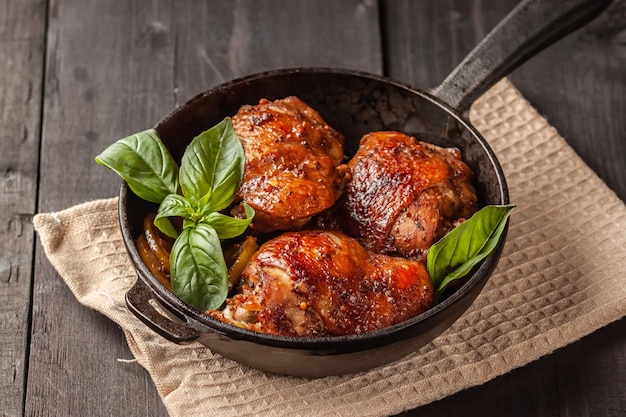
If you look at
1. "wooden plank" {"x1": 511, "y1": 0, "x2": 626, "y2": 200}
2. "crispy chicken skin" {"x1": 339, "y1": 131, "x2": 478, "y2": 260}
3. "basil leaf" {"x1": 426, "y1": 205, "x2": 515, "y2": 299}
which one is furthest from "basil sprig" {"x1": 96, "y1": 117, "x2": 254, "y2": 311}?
"wooden plank" {"x1": 511, "y1": 0, "x2": 626, "y2": 200}

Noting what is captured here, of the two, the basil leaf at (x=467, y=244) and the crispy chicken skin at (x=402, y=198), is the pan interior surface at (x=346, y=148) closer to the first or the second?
the basil leaf at (x=467, y=244)

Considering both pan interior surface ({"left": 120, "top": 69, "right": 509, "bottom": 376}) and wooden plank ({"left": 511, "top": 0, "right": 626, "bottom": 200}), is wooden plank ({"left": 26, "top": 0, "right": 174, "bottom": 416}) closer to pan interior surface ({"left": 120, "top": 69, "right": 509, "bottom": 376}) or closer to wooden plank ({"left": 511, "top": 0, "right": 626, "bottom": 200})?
pan interior surface ({"left": 120, "top": 69, "right": 509, "bottom": 376})

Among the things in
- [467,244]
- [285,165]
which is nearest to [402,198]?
[467,244]

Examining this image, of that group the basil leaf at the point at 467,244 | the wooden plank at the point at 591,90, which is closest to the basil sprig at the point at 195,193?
the basil leaf at the point at 467,244

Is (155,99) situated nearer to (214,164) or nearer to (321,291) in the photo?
(214,164)

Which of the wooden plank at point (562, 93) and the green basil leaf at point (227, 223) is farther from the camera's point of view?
the wooden plank at point (562, 93)

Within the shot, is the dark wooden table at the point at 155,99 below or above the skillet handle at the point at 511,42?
below
